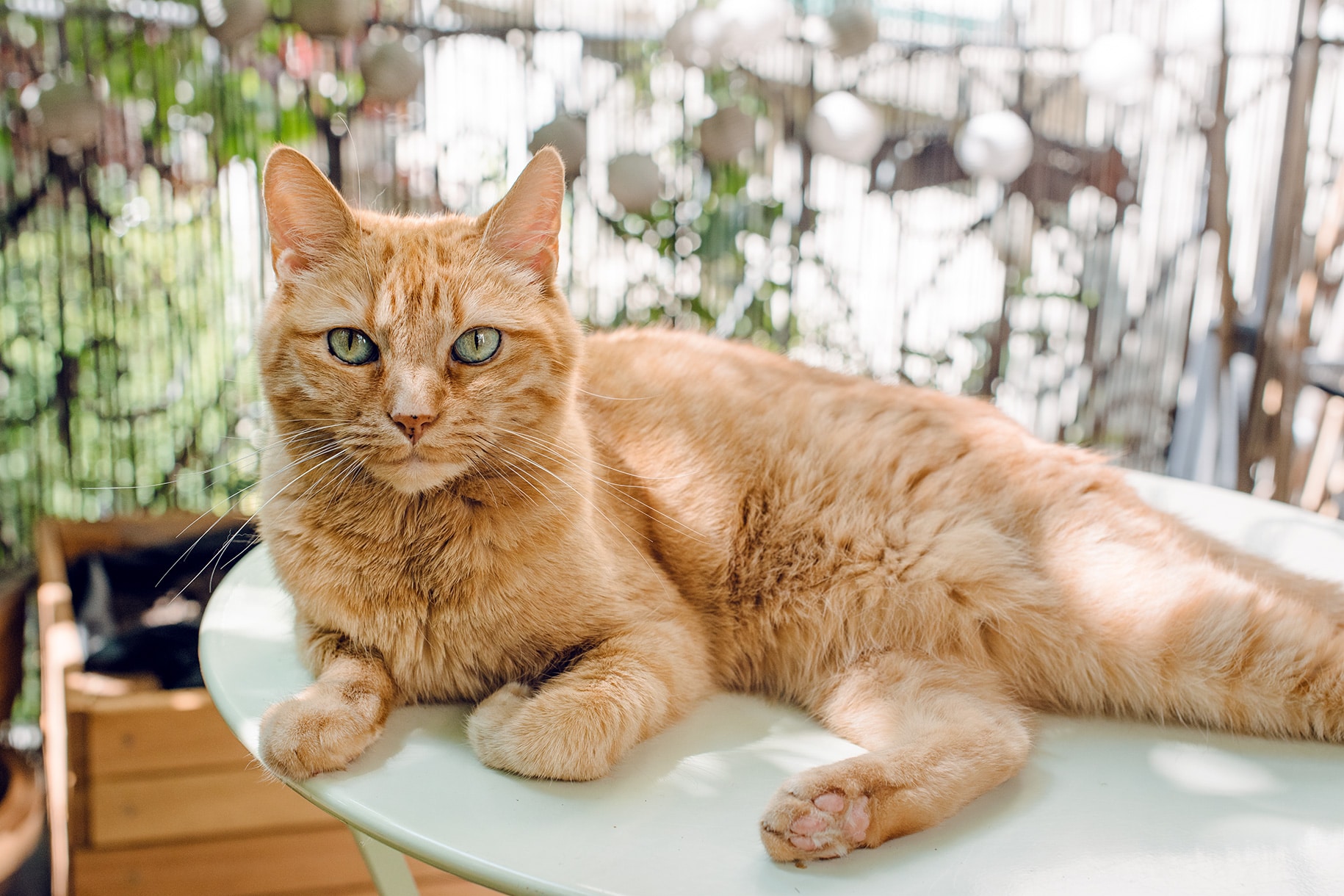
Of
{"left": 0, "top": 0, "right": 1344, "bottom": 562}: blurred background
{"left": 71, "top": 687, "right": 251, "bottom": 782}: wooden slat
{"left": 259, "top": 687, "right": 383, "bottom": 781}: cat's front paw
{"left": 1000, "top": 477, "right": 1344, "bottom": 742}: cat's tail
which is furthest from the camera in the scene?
{"left": 0, "top": 0, "right": 1344, "bottom": 562}: blurred background

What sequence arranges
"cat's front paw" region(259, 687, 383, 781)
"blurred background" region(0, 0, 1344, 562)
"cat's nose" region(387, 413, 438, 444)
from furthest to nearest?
"blurred background" region(0, 0, 1344, 562), "cat's nose" region(387, 413, 438, 444), "cat's front paw" region(259, 687, 383, 781)

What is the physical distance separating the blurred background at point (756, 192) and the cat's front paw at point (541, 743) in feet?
8.44

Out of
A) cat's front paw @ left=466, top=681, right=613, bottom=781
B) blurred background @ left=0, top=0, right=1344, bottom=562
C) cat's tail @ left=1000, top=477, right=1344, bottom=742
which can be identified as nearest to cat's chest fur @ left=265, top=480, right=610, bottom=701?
cat's front paw @ left=466, top=681, right=613, bottom=781

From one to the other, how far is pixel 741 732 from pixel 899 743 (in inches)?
8.7

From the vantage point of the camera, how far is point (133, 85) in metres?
3.22

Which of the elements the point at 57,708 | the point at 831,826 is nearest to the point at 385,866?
the point at 831,826

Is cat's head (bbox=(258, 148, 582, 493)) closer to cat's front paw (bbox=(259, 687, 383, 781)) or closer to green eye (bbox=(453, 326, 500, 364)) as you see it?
green eye (bbox=(453, 326, 500, 364))

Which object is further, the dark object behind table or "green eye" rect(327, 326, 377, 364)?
the dark object behind table

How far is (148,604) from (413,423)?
8.34 ft

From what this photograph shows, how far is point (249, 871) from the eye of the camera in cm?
229

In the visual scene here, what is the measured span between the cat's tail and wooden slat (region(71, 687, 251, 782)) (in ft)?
6.19

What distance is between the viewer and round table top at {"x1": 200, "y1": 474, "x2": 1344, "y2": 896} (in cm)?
92

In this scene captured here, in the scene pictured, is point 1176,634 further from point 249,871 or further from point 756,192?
point 756,192

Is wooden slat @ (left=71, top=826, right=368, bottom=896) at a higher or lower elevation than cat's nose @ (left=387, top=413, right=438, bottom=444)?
lower
